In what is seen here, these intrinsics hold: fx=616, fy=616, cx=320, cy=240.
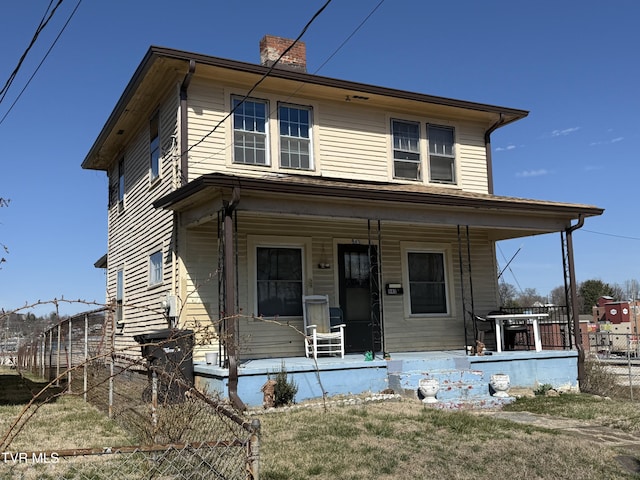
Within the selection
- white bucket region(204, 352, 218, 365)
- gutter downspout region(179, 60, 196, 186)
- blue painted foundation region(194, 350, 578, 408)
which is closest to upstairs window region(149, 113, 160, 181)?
gutter downspout region(179, 60, 196, 186)

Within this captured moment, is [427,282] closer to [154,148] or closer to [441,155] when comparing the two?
[441,155]

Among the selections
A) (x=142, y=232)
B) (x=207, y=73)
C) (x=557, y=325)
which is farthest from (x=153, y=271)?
(x=557, y=325)

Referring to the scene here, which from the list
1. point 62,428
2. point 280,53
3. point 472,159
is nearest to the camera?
point 62,428

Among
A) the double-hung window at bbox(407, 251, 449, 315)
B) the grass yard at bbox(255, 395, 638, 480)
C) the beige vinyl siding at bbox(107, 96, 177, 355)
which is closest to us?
the grass yard at bbox(255, 395, 638, 480)

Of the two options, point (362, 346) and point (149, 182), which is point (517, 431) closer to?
point (362, 346)

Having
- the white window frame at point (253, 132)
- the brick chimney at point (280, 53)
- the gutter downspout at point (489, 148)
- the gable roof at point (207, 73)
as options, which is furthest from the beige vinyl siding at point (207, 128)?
the gutter downspout at point (489, 148)

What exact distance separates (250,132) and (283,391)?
528 centimetres

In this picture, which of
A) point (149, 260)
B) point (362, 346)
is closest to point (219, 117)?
point (149, 260)

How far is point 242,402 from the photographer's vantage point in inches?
340

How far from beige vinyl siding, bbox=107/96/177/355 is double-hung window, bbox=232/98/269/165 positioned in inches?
46.3

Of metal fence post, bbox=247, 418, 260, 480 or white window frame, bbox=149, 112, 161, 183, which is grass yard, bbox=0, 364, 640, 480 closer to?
metal fence post, bbox=247, 418, 260, 480

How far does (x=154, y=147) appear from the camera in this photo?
12883mm

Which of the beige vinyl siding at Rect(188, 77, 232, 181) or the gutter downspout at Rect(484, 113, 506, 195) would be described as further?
the gutter downspout at Rect(484, 113, 506, 195)

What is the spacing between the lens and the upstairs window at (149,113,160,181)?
12625 mm
